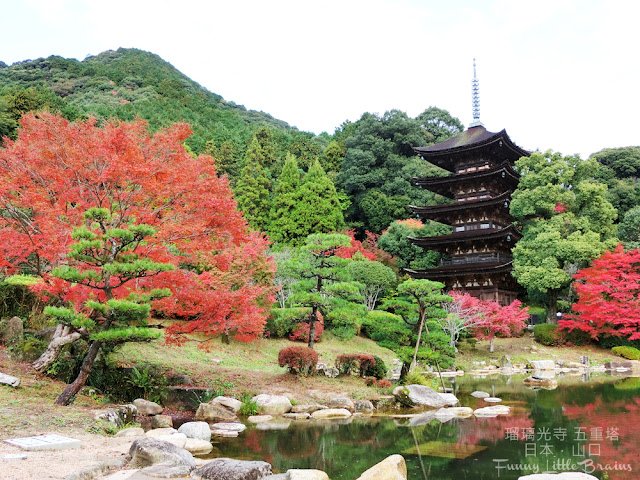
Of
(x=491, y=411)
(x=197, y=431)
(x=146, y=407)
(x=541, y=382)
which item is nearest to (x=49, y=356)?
(x=146, y=407)

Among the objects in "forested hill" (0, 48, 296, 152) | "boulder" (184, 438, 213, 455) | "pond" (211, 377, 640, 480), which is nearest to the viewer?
"pond" (211, 377, 640, 480)

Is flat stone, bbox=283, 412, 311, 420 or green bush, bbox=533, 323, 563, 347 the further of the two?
green bush, bbox=533, 323, 563, 347

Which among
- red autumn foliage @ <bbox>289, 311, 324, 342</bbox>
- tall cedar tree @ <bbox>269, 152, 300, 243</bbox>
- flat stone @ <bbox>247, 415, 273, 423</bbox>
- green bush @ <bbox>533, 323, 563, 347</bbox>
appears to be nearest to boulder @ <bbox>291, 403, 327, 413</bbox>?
flat stone @ <bbox>247, 415, 273, 423</bbox>

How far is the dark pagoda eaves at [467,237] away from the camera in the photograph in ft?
81.1

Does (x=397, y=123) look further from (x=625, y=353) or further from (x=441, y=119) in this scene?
(x=625, y=353)

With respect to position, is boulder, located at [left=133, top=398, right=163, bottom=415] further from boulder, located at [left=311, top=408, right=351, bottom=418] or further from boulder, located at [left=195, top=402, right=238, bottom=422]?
boulder, located at [left=311, top=408, right=351, bottom=418]

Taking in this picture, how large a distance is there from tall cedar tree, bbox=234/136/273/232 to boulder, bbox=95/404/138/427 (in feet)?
79.6

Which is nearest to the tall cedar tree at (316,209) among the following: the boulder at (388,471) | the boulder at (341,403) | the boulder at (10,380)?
the boulder at (341,403)

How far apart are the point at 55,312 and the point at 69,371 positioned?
334 centimetres

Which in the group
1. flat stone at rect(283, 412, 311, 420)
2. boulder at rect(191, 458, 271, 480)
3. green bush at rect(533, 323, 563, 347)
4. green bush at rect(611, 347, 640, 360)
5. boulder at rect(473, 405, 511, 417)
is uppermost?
boulder at rect(191, 458, 271, 480)

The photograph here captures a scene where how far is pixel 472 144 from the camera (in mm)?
26719

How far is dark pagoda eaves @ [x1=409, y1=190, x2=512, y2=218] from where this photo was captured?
25344mm

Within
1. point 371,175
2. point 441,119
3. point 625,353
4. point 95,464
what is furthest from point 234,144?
point 95,464

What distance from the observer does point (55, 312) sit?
297 inches
